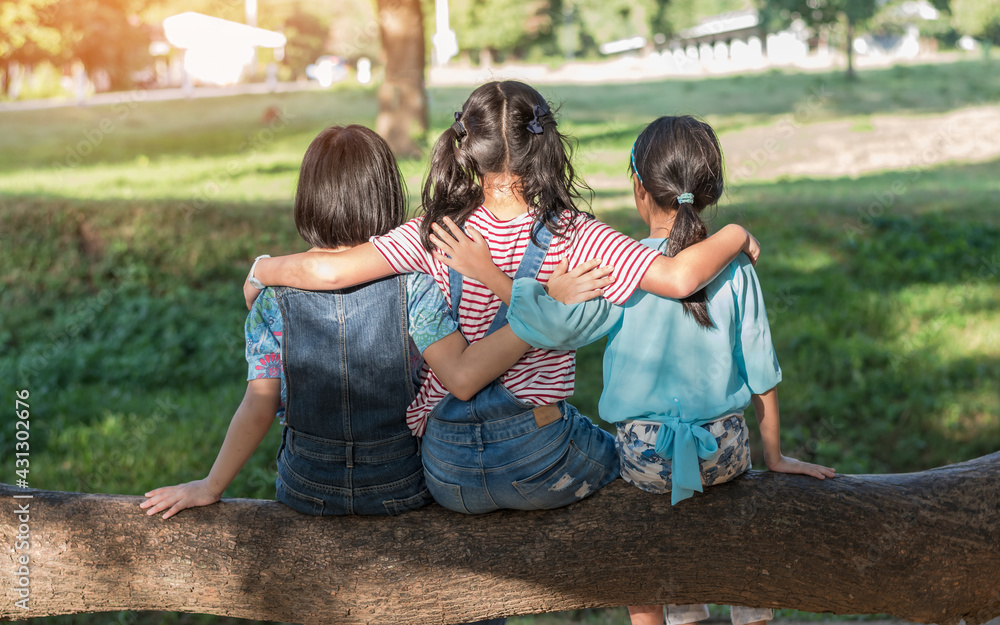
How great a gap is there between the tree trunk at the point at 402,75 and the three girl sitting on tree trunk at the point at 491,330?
9500mm

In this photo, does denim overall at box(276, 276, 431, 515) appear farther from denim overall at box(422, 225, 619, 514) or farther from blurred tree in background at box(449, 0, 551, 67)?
blurred tree in background at box(449, 0, 551, 67)

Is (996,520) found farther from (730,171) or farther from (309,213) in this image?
(730,171)

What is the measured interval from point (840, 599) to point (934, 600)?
258 millimetres

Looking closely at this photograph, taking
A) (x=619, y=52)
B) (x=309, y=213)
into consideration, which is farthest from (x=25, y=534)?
(x=619, y=52)

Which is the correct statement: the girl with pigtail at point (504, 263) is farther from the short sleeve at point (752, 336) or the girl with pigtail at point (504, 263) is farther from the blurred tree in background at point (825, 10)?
the blurred tree in background at point (825, 10)

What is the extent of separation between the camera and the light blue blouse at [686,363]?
2066mm

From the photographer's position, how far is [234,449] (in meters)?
2.16

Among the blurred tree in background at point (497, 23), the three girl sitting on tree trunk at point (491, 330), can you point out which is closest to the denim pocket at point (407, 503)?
the three girl sitting on tree trunk at point (491, 330)

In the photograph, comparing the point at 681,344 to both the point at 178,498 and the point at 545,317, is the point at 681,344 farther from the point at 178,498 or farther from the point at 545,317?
the point at 178,498

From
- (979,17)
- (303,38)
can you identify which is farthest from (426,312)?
(303,38)

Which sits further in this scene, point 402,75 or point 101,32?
point 101,32

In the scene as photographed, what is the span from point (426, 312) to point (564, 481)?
1.78 ft

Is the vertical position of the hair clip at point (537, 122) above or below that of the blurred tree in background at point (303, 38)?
below

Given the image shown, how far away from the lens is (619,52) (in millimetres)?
29469
